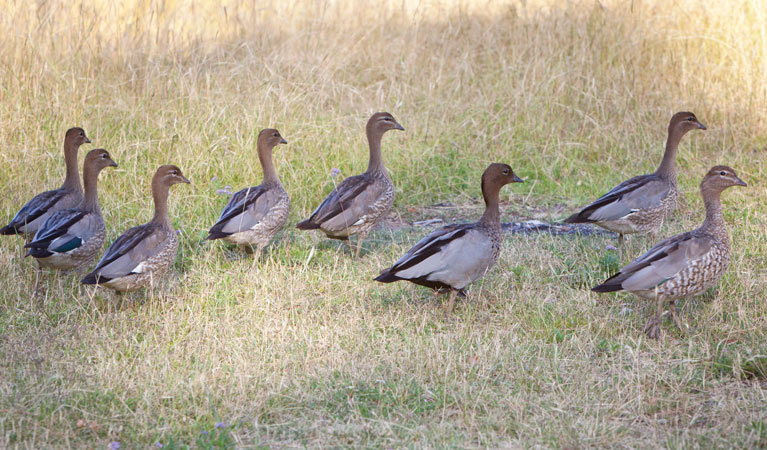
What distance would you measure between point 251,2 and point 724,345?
8.51m

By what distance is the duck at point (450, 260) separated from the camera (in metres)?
5.83

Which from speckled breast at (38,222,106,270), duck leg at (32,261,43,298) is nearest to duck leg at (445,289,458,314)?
speckled breast at (38,222,106,270)

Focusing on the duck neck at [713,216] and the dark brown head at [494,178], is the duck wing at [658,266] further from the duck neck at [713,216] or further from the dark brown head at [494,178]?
the dark brown head at [494,178]

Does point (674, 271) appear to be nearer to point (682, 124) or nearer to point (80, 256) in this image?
point (682, 124)

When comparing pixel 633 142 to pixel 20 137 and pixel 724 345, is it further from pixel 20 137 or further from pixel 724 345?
pixel 20 137

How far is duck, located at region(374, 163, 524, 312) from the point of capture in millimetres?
5828

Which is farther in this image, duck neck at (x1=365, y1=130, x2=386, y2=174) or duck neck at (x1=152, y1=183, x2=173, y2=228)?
duck neck at (x1=365, y1=130, x2=386, y2=174)

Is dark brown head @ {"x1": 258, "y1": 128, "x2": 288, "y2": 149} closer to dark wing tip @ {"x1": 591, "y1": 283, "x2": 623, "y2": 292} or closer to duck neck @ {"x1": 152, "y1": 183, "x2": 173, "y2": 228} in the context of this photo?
duck neck @ {"x1": 152, "y1": 183, "x2": 173, "y2": 228}

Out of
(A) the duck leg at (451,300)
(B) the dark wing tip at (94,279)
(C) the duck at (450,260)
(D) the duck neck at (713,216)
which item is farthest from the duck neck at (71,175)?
(D) the duck neck at (713,216)

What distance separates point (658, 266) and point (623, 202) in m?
1.68

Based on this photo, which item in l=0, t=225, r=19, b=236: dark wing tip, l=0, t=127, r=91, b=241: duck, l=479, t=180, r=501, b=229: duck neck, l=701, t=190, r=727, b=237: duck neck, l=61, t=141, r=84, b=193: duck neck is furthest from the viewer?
l=61, t=141, r=84, b=193: duck neck

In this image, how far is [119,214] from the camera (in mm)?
7879

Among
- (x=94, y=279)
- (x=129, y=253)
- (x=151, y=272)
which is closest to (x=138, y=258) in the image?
(x=129, y=253)

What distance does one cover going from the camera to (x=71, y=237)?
20.8ft
